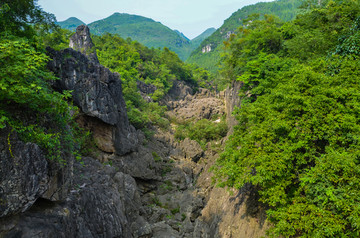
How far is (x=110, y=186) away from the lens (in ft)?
46.4

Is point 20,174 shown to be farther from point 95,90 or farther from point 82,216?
point 95,90

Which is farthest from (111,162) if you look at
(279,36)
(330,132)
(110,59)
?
(110,59)

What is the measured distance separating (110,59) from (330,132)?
47216 mm

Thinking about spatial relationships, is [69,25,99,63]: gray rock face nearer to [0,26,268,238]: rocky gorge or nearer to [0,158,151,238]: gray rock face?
[0,26,268,238]: rocky gorge

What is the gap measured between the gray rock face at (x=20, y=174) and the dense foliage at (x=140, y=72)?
22.1 m

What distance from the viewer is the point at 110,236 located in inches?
443

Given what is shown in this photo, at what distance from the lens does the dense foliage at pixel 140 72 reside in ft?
121

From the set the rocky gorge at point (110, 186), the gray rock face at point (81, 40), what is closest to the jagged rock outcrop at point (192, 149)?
the rocky gorge at point (110, 186)

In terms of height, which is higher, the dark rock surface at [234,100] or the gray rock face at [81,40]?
the gray rock face at [81,40]

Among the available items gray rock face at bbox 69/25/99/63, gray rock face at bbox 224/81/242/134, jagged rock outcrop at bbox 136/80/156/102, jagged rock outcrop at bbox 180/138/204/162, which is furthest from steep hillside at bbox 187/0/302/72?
jagged rock outcrop at bbox 180/138/204/162

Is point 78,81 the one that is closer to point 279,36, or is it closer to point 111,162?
point 111,162

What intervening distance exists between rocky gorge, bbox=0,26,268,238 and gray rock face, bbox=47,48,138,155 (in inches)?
3.1

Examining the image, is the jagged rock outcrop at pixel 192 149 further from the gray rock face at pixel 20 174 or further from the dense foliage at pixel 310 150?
the gray rock face at pixel 20 174

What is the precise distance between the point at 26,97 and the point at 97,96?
13.0 metres
